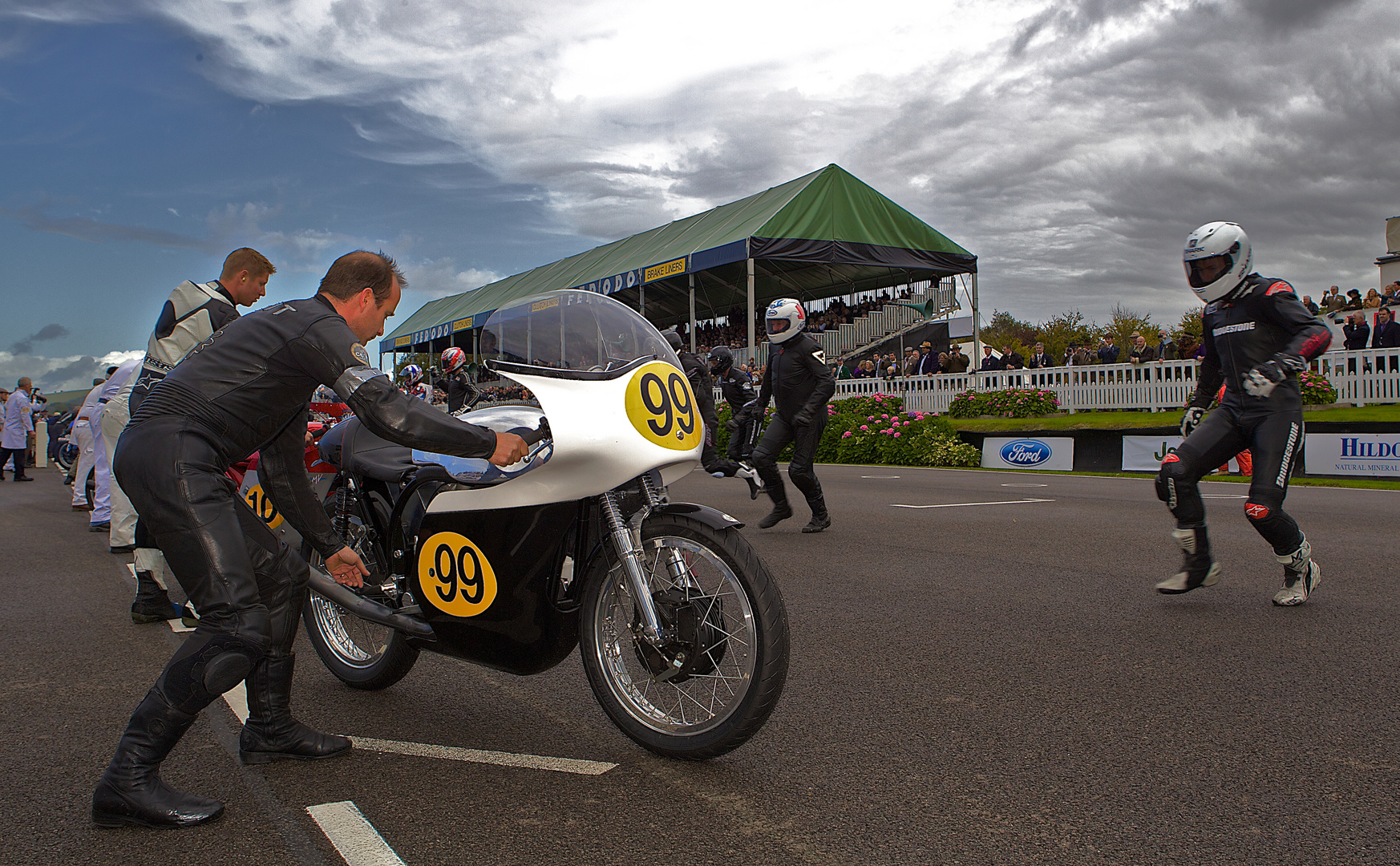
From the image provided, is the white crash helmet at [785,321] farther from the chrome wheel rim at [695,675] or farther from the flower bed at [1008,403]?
the flower bed at [1008,403]

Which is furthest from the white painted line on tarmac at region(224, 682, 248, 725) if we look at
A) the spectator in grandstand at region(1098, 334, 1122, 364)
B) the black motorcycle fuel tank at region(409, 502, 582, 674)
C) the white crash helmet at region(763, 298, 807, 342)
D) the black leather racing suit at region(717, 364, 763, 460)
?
the spectator in grandstand at region(1098, 334, 1122, 364)

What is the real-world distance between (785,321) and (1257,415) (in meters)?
4.14

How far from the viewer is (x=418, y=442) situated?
2803 millimetres

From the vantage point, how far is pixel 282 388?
9.88 ft

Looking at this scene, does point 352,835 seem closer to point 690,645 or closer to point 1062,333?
point 690,645

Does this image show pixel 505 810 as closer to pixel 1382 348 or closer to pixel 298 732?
pixel 298 732

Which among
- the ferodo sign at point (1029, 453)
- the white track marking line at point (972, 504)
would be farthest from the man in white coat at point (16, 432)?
the ferodo sign at point (1029, 453)

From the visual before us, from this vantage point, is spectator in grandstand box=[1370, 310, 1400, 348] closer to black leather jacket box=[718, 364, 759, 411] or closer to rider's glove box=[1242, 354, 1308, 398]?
black leather jacket box=[718, 364, 759, 411]

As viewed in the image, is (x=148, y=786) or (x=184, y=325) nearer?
(x=148, y=786)

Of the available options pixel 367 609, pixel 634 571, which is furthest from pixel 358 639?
pixel 634 571

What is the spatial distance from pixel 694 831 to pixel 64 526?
10.3m

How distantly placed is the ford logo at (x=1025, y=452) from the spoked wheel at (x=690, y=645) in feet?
51.1

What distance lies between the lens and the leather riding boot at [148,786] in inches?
106

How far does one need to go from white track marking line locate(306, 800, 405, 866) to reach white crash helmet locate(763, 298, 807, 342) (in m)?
6.41
